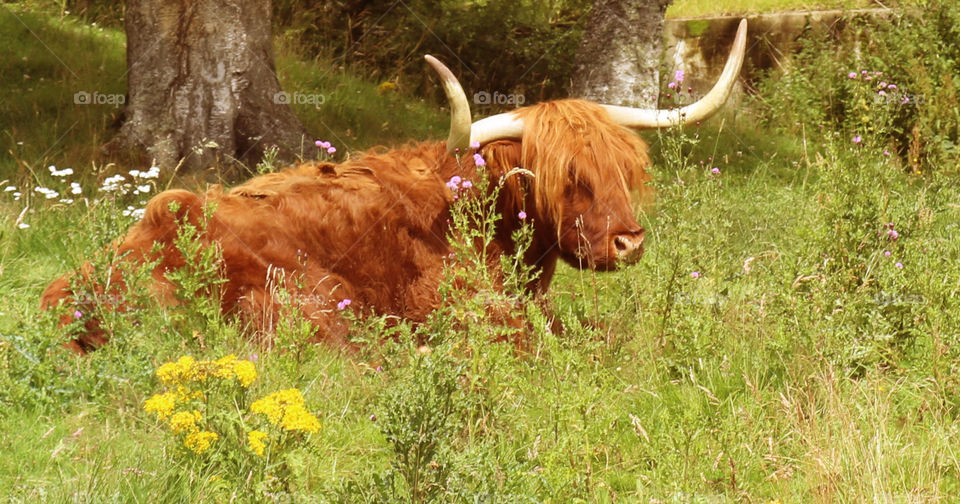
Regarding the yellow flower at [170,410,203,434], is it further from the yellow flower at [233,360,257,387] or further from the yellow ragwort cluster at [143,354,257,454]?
the yellow flower at [233,360,257,387]

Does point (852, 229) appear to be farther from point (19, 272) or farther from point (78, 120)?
point (78, 120)

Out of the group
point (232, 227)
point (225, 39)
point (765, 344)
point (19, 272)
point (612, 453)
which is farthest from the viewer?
point (225, 39)

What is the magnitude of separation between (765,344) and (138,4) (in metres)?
5.09

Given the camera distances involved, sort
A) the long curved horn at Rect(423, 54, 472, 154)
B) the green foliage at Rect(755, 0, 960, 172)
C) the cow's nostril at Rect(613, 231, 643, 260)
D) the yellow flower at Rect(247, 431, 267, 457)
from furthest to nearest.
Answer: the green foliage at Rect(755, 0, 960, 172) → the cow's nostril at Rect(613, 231, 643, 260) → the long curved horn at Rect(423, 54, 472, 154) → the yellow flower at Rect(247, 431, 267, 457)

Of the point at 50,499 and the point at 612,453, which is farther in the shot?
the point at 612,453

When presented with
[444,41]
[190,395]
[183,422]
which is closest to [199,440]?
[183,422]

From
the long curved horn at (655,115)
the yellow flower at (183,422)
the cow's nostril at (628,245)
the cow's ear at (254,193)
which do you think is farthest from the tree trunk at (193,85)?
the yellow flower at (183,422)

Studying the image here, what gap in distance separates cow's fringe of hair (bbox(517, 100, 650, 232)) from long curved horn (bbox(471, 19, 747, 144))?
9 cm

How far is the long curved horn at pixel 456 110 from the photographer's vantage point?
462 cm

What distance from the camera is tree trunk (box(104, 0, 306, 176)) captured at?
7406 mm

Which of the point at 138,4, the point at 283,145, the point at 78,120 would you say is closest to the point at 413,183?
the point at 283,145

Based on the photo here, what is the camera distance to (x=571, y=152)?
16.3 ft

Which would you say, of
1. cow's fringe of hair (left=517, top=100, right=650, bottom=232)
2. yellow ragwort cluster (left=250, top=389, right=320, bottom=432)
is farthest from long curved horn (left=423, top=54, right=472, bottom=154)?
yellow ragwort cluster (left=250, top=389, right=320, bottom=432)

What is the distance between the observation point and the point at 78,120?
7953 mm
